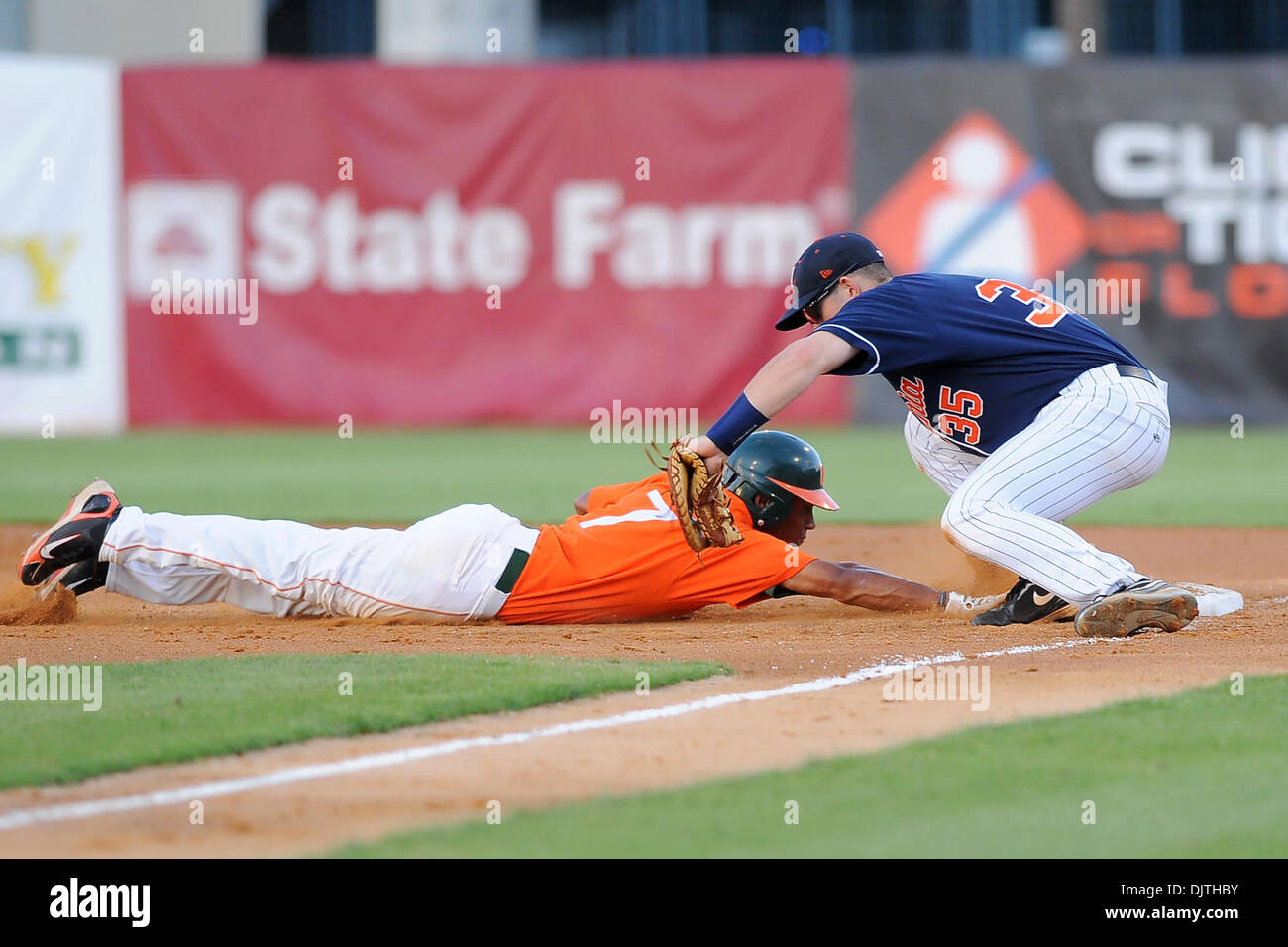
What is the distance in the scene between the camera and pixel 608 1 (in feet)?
88.2

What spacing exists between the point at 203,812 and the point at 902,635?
8.54ft

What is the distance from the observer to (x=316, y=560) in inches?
209

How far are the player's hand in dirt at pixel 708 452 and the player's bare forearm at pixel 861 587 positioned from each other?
2.15 feet

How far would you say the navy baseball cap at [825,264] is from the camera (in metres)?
5.24

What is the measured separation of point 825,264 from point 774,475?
28.6 inches

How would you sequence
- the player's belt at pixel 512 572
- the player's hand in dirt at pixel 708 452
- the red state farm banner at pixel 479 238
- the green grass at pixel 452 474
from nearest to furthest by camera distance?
1. the player's hand in dirt at pixel 708 452
2. the player's belt at pixel 512 572
3. the green grass at pixel 452 474
4. the red state farm banner at pixel 479 238

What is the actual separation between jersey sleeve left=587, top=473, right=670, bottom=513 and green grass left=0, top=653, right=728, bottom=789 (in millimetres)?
929

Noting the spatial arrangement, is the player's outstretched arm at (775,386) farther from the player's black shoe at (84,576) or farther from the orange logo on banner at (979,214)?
the orange logo on banner at (979,214)

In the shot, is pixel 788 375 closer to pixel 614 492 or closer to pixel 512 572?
pixel 614 492

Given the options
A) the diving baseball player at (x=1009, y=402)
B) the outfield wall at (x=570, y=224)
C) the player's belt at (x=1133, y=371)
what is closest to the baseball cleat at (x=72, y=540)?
the diving baseball player at (x=1009, y=402)

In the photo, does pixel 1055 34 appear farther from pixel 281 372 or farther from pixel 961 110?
pixel 281 372

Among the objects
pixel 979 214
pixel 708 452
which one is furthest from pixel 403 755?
pixel 979 214

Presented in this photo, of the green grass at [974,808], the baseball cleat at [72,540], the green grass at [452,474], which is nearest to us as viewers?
the green grass at [974,808]
